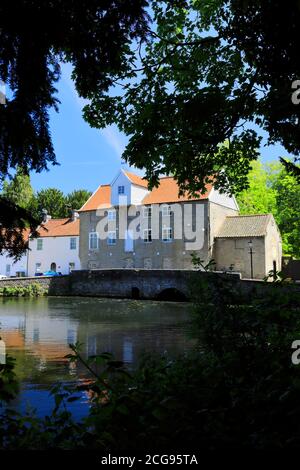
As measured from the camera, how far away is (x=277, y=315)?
12.2ft

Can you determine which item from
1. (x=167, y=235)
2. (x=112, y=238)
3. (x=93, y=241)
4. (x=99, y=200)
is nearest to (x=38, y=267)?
(x=93, y=241)

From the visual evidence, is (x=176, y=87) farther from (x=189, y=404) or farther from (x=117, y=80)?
(x=189, y=404)

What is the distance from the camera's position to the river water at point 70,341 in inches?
325

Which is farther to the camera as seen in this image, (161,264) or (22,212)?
(161,264)

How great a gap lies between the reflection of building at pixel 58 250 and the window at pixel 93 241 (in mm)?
5909

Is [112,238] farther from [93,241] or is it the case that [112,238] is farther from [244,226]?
[244,226]

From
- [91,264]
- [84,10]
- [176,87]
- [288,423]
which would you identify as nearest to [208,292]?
[288,423]

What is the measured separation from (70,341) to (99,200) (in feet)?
111

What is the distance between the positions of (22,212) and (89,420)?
156 cm

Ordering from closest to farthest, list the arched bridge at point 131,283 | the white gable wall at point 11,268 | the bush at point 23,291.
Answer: the arched bridge at point 131,283 → the bush at point 23,291 → the white gable wall at point 11,268

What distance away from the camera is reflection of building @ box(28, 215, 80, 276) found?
5297 cm

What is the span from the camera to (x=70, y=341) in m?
15.1

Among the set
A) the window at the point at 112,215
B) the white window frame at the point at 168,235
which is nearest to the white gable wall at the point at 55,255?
the window at the point at 112,215

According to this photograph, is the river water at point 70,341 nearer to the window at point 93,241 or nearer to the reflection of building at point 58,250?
the window at point 93,241
